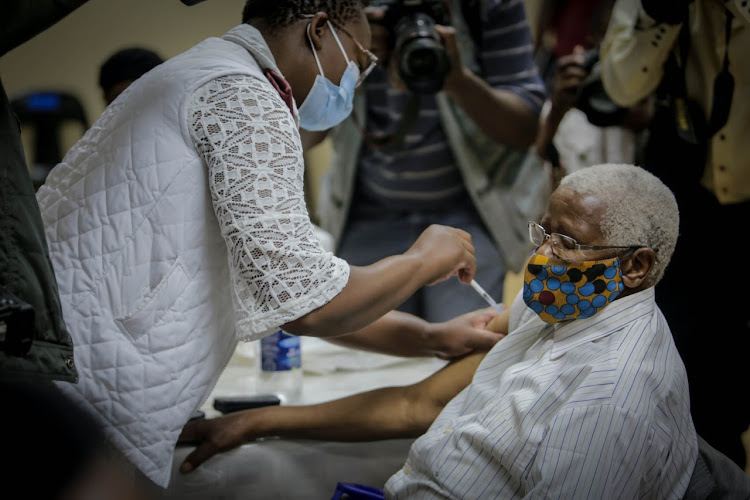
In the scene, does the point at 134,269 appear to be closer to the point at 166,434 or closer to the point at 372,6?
the point at 166,434

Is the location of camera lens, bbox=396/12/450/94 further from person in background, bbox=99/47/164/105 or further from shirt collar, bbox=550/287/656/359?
shirt collar, bbox=550/287/656/359

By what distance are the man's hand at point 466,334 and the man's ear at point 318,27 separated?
0.73 metres

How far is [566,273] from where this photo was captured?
1385 millimetres

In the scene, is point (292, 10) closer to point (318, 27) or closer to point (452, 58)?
point (318, 27)

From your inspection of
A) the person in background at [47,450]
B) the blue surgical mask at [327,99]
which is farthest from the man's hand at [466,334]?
the person in background at [47,450]

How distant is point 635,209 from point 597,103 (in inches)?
34.3

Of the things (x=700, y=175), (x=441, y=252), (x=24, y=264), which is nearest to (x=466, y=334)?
(x=441, y=252)

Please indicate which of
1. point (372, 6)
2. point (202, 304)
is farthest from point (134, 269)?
point (372, 6)

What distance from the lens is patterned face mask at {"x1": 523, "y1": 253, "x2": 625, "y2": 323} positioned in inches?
54.2

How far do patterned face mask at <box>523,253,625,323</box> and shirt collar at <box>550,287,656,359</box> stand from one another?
0.05 feet

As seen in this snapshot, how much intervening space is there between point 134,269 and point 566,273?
72 cm

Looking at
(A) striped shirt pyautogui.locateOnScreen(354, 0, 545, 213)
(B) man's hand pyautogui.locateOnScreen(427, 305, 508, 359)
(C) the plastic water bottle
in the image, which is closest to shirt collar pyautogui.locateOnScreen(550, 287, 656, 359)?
(B) man's hand pyautogui.locateOnScreen(427, 305, 508, 359)

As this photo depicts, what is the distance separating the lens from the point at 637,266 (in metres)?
1.39

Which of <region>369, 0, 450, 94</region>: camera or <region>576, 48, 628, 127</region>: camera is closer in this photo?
<region>369, 0, 450, 94</region>: camera
